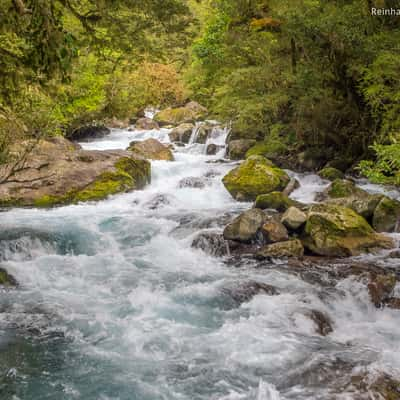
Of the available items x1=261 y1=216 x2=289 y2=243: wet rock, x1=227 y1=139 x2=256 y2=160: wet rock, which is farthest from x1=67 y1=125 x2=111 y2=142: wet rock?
x1=261 y1=216 x2=289 y2=243: wet rock

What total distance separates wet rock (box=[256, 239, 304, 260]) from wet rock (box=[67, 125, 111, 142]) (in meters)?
15.4

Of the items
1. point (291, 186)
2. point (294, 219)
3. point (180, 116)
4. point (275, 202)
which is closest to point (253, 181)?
point (291, 186)

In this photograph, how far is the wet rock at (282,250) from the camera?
865 cm

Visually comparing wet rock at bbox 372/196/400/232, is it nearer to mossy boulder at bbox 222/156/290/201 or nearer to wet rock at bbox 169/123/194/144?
mossy boulder at bbox 222/156/290/201

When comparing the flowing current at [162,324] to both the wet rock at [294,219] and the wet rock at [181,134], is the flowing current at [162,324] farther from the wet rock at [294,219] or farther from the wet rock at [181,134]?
the wet rock at [181,134]

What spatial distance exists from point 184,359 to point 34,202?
837 cm

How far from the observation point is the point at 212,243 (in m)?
9.41

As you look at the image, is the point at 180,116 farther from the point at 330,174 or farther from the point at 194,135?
the point at 330,174

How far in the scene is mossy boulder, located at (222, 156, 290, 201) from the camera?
42.5 feet

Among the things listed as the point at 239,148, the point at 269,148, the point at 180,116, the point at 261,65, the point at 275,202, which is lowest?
the point at 275,202

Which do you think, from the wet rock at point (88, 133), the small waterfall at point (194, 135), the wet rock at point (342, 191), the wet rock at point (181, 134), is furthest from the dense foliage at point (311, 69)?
the wet rock at point (88, 133)

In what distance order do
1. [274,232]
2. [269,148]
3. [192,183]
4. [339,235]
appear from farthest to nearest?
[269,148] → [192,183] → [274,232] → [339,235]

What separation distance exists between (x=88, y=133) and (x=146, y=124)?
4.04 m

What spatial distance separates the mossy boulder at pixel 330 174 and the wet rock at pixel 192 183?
3.99 metres
